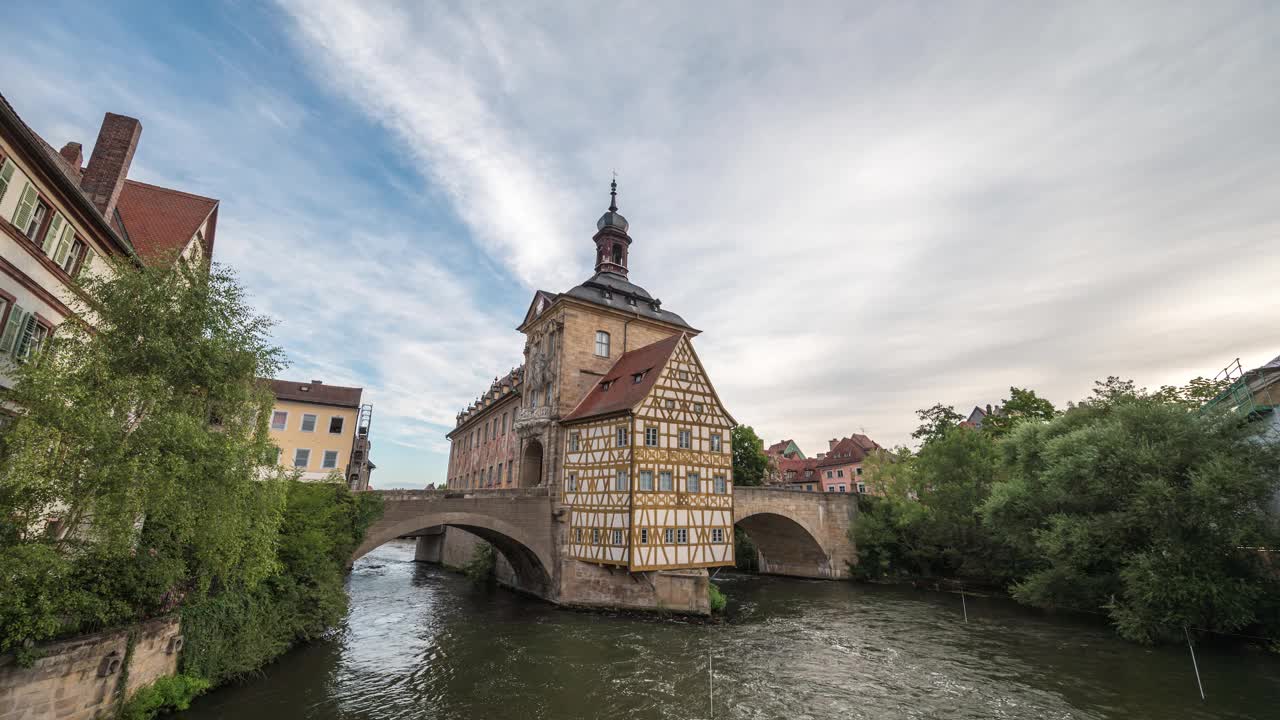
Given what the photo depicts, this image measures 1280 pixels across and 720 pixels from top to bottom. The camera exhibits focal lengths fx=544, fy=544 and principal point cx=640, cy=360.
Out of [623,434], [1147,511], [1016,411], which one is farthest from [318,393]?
[1016,411]

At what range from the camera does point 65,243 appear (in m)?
11.5

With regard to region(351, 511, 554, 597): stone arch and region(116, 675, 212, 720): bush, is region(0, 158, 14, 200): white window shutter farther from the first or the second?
region(351, 511, 554, 597): stone arch

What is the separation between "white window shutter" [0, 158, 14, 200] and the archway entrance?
793 inches

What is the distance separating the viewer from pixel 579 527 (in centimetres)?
2281

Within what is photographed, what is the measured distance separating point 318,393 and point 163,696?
2651 cm

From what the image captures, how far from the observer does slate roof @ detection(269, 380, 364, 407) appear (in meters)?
32.0

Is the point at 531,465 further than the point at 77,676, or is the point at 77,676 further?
the point at 531,465

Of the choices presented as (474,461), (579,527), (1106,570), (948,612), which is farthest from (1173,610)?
(474,461)

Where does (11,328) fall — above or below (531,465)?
above

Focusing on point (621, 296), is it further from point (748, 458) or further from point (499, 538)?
point (748, 458)

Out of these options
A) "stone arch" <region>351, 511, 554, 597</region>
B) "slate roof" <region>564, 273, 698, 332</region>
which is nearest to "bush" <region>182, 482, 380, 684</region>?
"stone arch" <region>351, 511, 554, 597</region>

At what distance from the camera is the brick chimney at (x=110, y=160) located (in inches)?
522

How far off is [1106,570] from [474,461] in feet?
125

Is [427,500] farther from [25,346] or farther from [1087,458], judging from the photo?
[1087,458]
